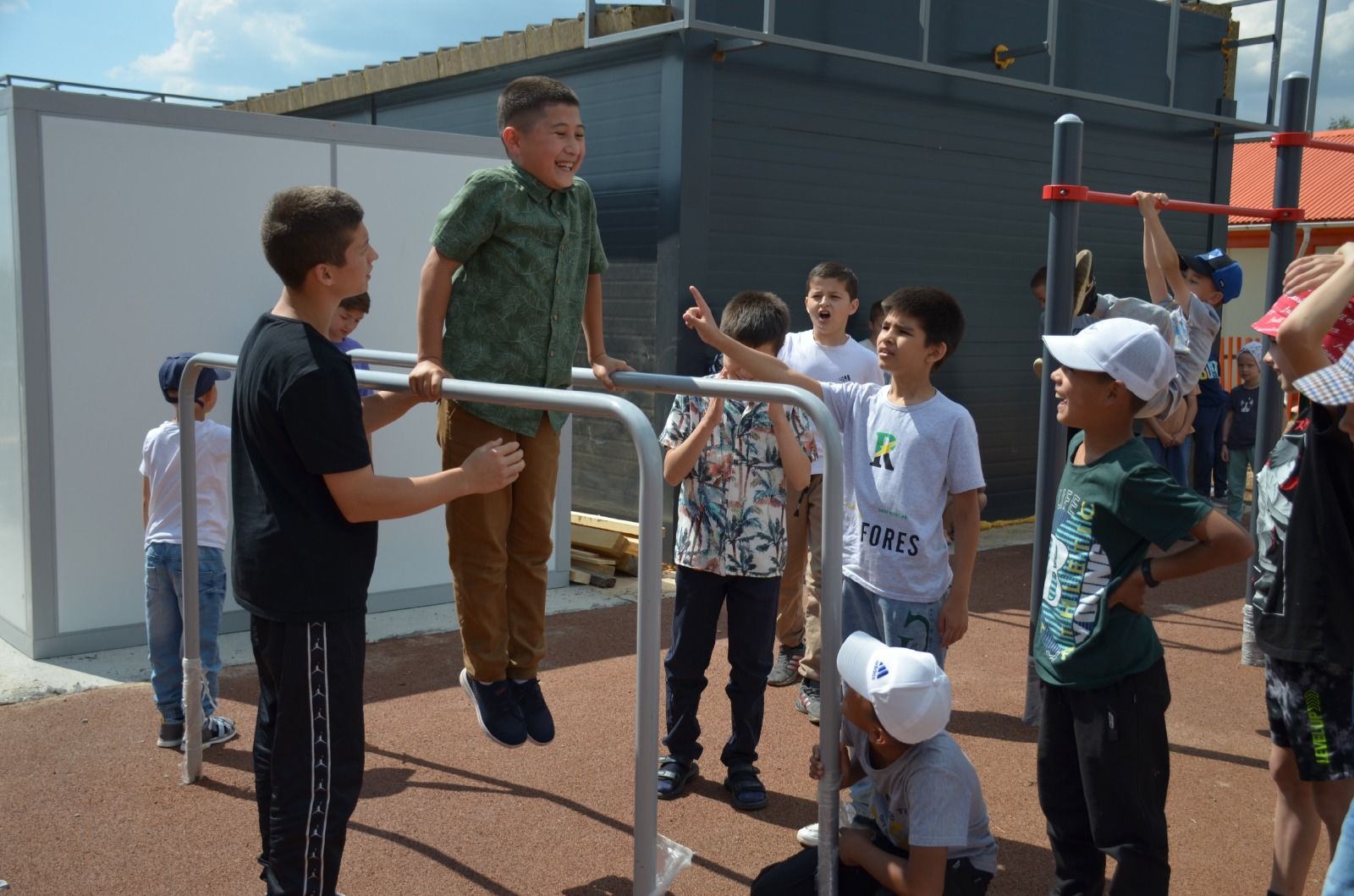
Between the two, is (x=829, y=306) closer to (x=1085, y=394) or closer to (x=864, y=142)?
(x=1085, y=394)

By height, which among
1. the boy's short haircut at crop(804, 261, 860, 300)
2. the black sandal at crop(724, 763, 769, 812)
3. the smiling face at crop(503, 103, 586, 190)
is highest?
the smiling face at crop(503, 103, 586, 190)

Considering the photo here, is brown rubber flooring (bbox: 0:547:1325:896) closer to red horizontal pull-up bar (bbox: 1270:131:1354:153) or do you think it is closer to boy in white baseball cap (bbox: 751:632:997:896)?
boy in white baseball cap (bbox: 751:632:997:896)

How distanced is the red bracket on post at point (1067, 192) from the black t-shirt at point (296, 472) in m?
3.21

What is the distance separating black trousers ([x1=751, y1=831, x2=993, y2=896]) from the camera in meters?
2.89

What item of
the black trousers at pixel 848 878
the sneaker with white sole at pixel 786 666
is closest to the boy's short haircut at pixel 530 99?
the black trousers at pixel 848 878

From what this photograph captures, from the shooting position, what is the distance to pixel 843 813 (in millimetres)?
3297

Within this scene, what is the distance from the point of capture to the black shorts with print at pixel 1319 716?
2.85m

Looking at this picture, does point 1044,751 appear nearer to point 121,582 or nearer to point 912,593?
point 912,593

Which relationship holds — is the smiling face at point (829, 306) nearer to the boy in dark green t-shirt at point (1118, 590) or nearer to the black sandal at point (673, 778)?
the black sandal at point (673, 778)

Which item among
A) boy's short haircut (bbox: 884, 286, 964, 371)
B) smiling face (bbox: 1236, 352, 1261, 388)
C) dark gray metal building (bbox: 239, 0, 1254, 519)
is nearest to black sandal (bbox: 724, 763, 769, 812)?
boy's short haircut (bbox: 884, 286, 964, 371)

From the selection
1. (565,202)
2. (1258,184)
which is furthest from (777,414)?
(1258,184)

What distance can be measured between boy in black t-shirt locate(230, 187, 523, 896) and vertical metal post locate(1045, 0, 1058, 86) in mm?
7639

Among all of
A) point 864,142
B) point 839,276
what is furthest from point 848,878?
point 864,142

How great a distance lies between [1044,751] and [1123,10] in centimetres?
875
